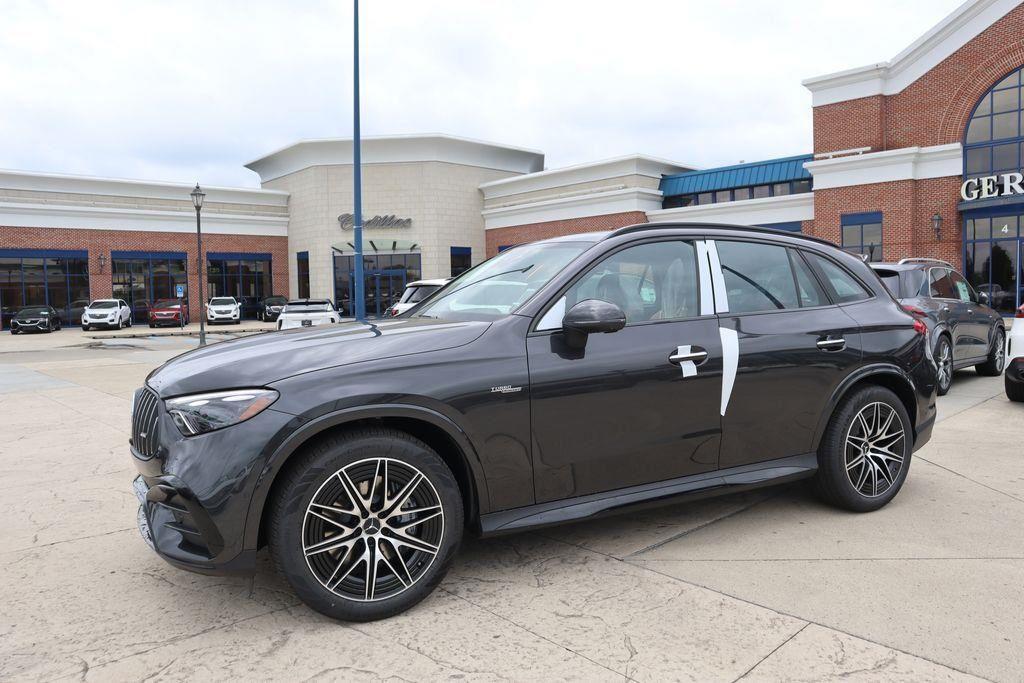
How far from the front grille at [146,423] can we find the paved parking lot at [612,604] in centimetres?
74

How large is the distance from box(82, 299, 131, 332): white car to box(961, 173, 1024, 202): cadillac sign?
114 ft

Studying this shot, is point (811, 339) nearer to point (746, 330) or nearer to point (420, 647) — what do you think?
point (746, 330)

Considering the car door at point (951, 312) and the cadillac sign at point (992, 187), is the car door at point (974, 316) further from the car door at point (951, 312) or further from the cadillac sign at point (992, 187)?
the cadillac sign at point (992, 187)

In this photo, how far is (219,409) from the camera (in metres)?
2.93

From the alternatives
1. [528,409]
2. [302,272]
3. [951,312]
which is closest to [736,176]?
[951,312]

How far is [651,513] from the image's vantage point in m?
4.46

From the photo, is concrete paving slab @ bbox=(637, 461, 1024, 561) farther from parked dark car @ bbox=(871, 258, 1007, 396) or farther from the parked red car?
the parked red car

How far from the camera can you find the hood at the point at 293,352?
9.96ft

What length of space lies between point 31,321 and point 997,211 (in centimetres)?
3799

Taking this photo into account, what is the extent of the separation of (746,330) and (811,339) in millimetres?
470

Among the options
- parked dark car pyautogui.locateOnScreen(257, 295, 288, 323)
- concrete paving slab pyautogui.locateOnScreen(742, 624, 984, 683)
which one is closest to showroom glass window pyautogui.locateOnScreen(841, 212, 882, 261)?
concrete paving slab pyautogui.locateOnScreen(742, 624, 984, 683)

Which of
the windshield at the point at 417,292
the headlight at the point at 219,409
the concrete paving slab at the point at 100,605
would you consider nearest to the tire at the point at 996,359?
the windshield at the point at 417,292

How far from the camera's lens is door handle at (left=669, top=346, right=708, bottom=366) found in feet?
12.1

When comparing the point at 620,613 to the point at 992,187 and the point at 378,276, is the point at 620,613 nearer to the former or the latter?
the point at 992,187
